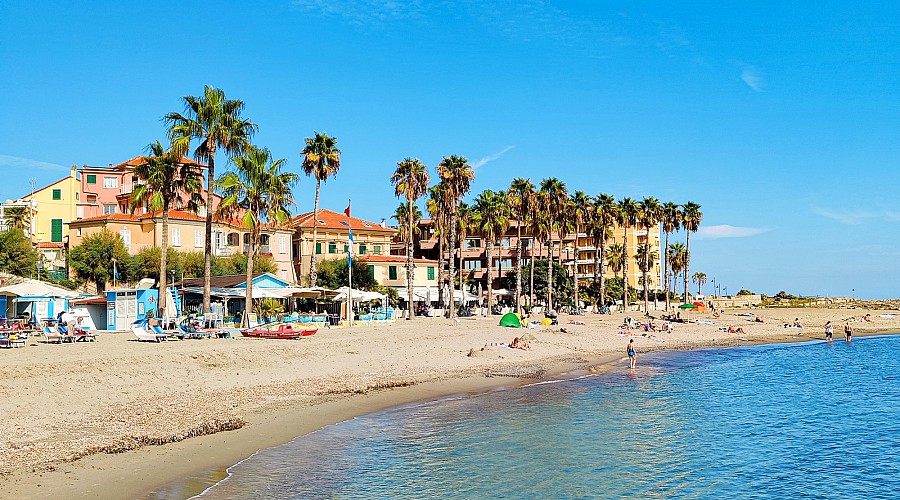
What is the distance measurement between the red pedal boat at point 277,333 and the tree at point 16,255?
30.4m

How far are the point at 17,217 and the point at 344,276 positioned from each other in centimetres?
3148

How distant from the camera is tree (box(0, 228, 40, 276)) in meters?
54.3

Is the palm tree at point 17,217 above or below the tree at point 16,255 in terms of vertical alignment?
above

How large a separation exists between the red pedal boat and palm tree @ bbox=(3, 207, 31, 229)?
46.7 m

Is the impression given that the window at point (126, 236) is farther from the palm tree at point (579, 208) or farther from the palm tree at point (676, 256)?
the palm tree at point (676, 256)

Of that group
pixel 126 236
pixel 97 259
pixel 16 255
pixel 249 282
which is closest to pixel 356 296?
pixel 249 282

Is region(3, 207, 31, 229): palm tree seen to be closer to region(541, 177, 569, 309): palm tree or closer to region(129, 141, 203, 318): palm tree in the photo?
region(129, 141, 203, 318): palm tree

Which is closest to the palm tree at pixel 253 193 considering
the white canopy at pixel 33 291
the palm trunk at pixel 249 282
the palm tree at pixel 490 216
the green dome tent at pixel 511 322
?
the palm trunk at pixel 249 282

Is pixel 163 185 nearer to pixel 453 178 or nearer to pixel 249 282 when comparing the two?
→ pixel 249 282

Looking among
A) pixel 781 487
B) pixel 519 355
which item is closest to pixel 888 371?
pixel 519 355

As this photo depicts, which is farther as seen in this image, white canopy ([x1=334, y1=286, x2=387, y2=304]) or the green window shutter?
the green window shutter

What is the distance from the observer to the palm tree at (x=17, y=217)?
226ft

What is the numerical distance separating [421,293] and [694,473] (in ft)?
178

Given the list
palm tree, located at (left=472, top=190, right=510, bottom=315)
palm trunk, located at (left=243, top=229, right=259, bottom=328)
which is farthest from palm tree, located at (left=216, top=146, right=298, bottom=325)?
palm tree, located at (left=472, top=190, right=510, bottom=315)
